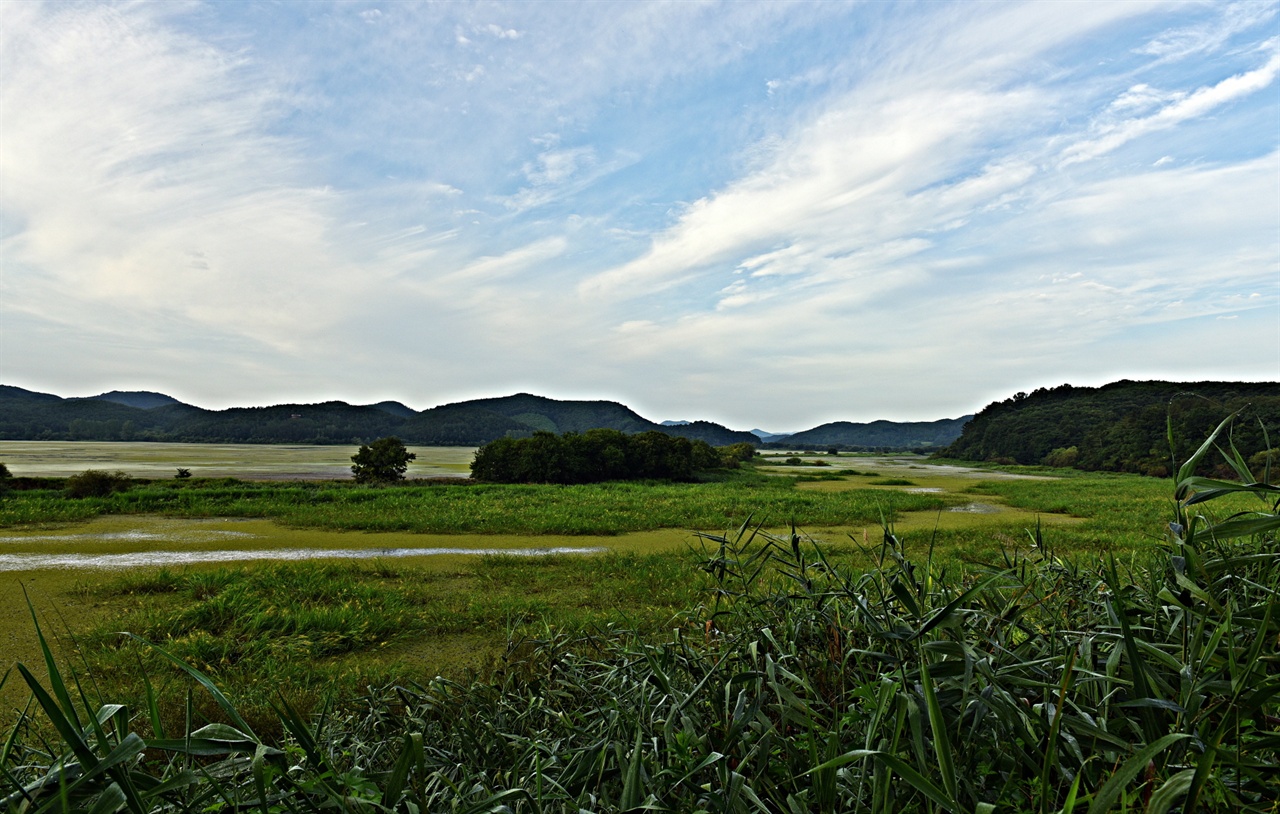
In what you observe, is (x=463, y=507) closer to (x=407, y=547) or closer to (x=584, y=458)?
(x=407, y=547)

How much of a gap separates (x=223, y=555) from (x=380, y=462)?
1498cm

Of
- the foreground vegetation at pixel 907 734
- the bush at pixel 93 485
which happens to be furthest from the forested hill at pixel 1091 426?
the bush at pixel 93 485

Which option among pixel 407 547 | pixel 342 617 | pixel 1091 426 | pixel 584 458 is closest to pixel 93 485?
pixel 407 547

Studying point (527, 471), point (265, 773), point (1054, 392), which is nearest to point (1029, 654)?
point (265, 773)

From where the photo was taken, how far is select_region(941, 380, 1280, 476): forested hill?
41500mm

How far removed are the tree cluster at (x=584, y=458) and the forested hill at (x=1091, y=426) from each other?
2662 cm

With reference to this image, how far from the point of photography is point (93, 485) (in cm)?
1822

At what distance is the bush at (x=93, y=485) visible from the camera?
18.0 m

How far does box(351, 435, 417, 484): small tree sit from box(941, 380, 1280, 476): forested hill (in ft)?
127

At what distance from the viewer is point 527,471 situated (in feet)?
91.6

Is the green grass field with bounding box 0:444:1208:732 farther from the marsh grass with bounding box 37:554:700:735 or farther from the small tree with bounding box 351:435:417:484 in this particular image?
the small tree with bounding box 351:435:417:484

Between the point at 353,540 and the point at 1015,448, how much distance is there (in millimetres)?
66578

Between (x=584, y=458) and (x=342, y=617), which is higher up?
(x=584, y=458)

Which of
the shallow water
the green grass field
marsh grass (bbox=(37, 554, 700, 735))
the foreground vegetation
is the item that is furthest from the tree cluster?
the foreground vegetation
